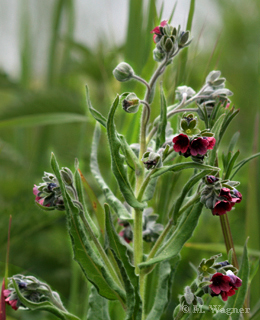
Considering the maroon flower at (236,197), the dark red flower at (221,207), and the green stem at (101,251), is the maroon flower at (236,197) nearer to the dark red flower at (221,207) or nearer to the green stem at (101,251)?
the dark red flower at (221,207)

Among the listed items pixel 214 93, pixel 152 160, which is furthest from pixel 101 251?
pixel 214 93

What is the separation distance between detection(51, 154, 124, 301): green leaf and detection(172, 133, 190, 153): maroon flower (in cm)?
13

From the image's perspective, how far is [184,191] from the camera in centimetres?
45

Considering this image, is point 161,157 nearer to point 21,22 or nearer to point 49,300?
point 49,300

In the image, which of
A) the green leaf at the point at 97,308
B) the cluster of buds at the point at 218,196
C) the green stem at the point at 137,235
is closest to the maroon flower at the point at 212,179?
the cluster of buds at the point at 218,196

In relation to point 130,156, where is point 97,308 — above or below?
below

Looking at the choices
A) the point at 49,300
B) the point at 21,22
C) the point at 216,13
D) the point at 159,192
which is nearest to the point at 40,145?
the point at 21,22

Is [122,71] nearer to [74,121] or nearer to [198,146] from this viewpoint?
[198,146]

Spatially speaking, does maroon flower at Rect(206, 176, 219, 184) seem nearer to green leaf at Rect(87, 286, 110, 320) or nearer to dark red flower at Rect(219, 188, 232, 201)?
dark red flower at Rect(219, 188, 232, 201)

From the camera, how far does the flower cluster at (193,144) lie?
40cm

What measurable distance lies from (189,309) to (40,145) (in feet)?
3.29

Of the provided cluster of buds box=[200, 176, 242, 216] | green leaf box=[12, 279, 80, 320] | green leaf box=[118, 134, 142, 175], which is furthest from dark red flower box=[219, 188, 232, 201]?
green leaf box=[12, 279, 80, 320]

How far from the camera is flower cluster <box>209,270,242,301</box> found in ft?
1.38

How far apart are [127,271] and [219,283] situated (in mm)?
103
